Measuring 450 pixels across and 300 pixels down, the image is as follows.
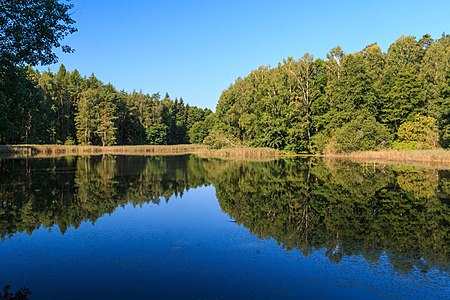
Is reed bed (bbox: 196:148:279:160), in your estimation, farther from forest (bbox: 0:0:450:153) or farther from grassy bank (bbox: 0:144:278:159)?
forest (bbox: 0:0:450:153)

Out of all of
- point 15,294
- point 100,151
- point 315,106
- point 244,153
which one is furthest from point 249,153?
point 15,294

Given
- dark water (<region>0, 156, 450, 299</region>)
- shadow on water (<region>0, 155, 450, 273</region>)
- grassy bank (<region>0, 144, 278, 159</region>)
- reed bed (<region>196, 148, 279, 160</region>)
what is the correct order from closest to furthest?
dark water (<region>0, 156, 450, 299</region>) → shadow on water (<region>0, 155, 450, 273</region>) → reed bed (<region>196, 148, 279, 160</region>) → grassy bank (<region>0, 144, 278, 159</region>)

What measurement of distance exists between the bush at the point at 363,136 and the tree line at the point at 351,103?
13 cm

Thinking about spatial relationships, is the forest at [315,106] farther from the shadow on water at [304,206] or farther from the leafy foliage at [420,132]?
the shadow on water at [304,206]

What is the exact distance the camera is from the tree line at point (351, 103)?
174 feet

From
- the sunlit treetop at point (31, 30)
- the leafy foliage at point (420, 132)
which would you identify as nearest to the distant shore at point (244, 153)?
the leafy foliage at point (420, 132)

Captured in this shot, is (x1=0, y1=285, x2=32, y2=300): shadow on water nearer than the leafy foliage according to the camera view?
Yes

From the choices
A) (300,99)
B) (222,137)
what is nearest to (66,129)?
(222,137)

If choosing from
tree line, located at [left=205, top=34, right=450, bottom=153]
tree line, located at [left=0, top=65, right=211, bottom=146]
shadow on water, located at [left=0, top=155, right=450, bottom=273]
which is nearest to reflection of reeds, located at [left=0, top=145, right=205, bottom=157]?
tree line, located at [left=0, top=65, right=211, bottom=146]

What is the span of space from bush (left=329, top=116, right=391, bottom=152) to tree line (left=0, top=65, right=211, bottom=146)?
151 feet

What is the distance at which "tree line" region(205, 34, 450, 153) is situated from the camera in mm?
52938

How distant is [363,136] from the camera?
5347 cm

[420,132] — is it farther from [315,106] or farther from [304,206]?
[304,206]

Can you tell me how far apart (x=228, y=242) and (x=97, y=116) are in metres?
84.3
